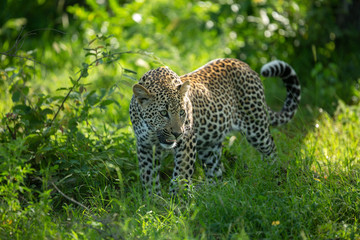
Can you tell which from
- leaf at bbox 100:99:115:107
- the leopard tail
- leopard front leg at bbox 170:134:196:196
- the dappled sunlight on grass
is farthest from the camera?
the leopard tail

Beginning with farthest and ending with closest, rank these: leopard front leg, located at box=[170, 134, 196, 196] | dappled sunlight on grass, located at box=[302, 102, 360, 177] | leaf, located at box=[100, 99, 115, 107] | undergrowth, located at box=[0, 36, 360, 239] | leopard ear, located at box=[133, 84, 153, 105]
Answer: leaf, located at box=[100, 99, 115, 107], dappled sunlight on grass, located at box=[302, 102, 360, 177], leopard front leg, located at box=[170, 134, 196, 196], leopard ear, located at box=[133, 84, 153, 105], undergrowth, located at box=[0, 36, 360, 239]

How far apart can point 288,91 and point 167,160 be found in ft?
6.89

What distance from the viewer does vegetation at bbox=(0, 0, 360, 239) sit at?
4027 mm

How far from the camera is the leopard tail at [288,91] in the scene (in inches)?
247

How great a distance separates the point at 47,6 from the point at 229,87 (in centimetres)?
764

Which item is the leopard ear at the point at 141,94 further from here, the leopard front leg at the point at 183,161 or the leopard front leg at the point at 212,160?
the leopard front leg at the point at 212,160

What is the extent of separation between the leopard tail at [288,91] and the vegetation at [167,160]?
0.80 ft

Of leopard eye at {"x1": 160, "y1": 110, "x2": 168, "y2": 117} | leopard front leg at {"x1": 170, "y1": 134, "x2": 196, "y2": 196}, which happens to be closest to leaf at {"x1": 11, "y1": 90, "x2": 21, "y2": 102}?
leopard eye at {"x1": 160, "y1": 110, "x2": 168, "y2": 117}

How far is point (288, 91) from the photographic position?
21.7 ft

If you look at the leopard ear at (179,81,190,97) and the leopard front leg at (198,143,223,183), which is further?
the leopard front leg at (198,143,223,183)

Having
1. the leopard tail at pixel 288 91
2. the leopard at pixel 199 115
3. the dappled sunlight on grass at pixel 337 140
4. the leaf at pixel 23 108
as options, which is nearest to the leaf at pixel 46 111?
the leaf at pixel 23 108

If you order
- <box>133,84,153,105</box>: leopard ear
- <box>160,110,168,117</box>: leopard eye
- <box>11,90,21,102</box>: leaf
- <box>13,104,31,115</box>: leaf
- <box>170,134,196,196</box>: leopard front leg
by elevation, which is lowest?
<box>170,134,196,196</box>: leopard front leg

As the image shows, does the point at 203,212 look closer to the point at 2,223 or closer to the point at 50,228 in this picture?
the point at 50,228

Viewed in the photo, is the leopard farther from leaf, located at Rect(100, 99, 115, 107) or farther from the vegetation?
leaf, located at Rect(100, 99, 115, 107)
